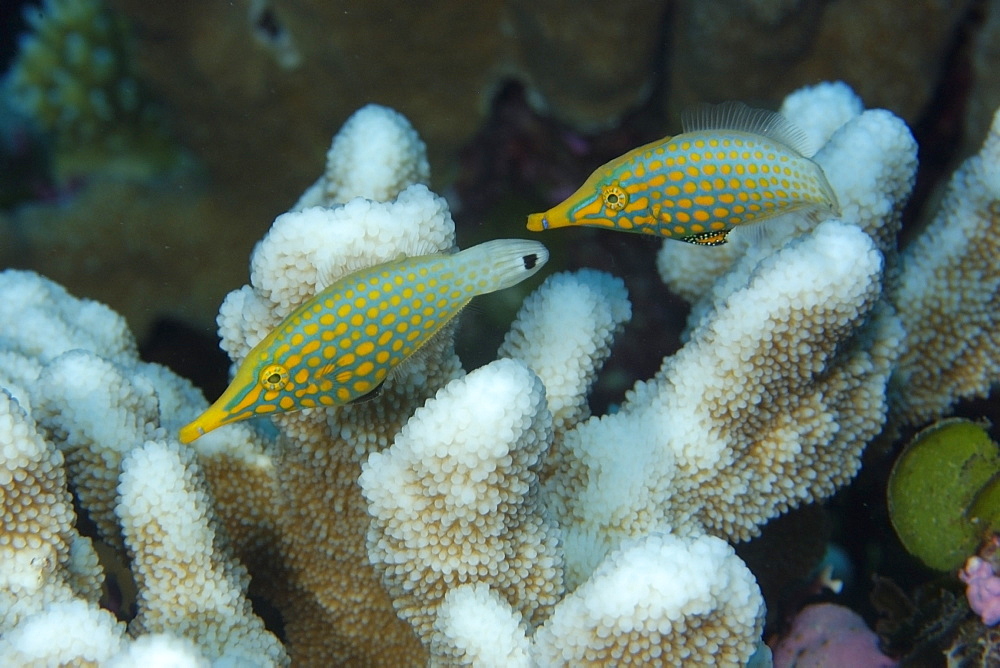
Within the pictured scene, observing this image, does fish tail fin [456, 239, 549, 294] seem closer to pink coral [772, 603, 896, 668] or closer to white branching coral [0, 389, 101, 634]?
white branching coral [0, 389, 101, 634]

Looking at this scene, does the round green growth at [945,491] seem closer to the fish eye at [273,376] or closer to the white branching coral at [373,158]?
the white branching coral at [373,158]

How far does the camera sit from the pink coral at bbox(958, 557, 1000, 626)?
6.89 feet

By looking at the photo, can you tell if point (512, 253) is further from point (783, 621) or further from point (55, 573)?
point (783, 621)

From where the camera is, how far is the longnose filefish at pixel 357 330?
171 cm

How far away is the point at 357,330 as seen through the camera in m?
1.72

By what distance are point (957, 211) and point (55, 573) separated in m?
3.05

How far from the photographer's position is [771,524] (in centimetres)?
272

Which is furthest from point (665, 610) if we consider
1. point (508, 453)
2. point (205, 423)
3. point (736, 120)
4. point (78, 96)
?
point (78, 96)

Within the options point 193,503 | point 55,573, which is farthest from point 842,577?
point 55,573

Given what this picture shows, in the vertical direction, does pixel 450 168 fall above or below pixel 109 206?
below

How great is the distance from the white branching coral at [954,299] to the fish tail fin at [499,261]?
5.48ft

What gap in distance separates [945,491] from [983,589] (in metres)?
0.44

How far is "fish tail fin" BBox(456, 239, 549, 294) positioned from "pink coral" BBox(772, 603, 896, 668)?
1.80 meters

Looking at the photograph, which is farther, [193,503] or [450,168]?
[450,168]
